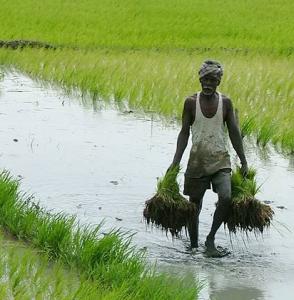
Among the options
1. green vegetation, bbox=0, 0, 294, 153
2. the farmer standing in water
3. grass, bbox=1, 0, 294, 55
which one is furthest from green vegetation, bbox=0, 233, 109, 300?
grass, bbox=1, 0, 294, 55

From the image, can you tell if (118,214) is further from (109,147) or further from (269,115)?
(269,115)

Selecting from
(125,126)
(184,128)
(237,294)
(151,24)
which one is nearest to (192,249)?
(184,128)

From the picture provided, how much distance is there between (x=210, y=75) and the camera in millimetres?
5688

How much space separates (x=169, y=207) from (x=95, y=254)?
36.4 inches

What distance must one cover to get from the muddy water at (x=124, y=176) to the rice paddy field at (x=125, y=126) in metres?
0.01

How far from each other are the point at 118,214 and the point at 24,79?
253 inches

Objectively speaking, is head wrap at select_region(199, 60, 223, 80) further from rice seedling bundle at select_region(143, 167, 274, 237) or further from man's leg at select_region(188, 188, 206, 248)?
man's leg at select_region(188, 188, 206, 248)

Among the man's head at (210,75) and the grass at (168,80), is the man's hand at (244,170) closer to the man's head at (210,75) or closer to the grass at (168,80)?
the man's head at (210,75)

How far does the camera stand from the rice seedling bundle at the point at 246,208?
5789mm

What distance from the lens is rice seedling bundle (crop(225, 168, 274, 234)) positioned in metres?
5.79

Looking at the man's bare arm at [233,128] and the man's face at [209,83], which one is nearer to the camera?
the man's face at [209,83]

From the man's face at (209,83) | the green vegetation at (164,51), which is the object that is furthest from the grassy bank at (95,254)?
the green vegetation at (164,51)

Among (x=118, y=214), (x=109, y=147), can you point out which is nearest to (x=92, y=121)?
(x=109, y=147)

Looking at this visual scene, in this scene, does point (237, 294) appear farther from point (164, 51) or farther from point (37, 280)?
point (164, 51)
